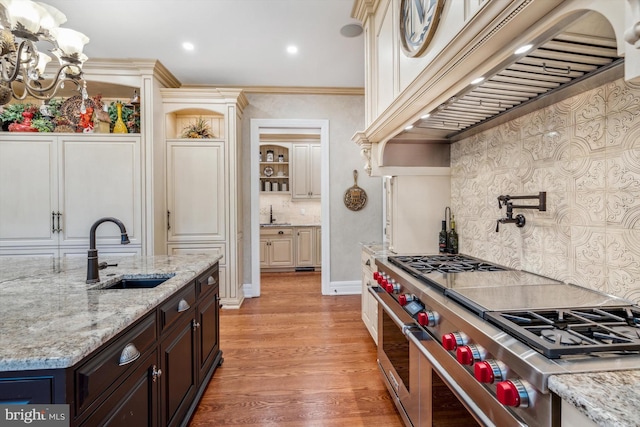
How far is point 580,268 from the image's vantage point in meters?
1.33

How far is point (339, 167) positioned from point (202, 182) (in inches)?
71.7

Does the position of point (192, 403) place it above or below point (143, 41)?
below

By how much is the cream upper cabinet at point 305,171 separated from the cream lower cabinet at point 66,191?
316 cm

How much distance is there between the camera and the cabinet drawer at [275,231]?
590 cm

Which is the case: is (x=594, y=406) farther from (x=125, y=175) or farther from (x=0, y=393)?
(x=125, y=175)

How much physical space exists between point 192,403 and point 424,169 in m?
2.23

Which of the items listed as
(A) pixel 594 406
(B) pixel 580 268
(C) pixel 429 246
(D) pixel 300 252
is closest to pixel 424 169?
(C) pixel 429 246

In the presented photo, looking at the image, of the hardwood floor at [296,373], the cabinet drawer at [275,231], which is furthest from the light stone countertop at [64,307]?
the cabinet drawer at [275,231]

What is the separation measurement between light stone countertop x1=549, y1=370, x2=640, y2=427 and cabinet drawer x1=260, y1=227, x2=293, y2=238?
17.7 feet

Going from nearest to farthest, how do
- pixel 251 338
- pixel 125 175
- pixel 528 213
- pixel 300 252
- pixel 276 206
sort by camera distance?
pixel 528 213 → pixel 251 338 → pixel 125 175 → pixel 300 252 → pixel 276 206

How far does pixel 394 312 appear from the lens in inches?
67.6

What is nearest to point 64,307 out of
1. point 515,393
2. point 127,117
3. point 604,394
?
point 515,393

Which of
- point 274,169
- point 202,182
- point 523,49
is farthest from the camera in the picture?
point 274,169

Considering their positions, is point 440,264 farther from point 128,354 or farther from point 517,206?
point 128,354
